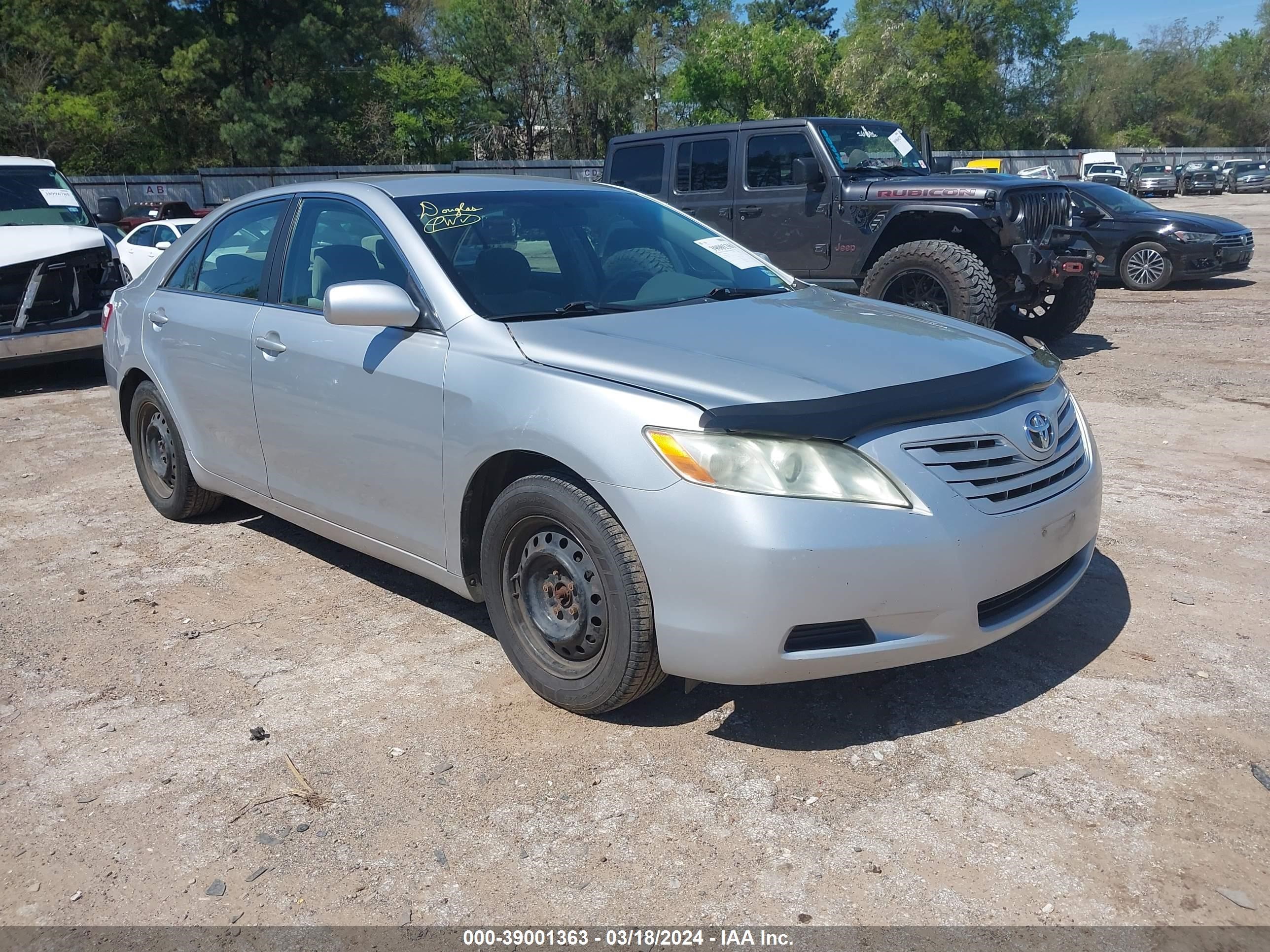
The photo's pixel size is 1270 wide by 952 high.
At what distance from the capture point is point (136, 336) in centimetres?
540

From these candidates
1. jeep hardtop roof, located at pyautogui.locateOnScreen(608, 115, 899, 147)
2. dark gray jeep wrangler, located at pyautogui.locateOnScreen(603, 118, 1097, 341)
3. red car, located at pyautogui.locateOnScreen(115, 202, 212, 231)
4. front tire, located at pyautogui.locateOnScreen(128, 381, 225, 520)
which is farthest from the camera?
red car, located at pyautogui.locateOnScreen(115, 202, 212, 231)

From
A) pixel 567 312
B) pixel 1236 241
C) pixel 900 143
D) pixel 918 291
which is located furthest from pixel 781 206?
pixel 1236 241

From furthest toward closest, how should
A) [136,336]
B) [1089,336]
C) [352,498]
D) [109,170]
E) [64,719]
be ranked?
1. [109,170]
2. [1089,336]
3. [136,336]
4. [352,498]
5. [64,719]

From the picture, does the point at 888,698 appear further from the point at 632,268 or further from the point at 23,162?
the point at 23,162

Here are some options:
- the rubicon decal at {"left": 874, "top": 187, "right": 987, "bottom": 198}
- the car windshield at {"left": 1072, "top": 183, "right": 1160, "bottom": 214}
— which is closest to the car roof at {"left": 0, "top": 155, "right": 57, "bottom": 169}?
the rubicon decal at {"left": 874, "top": 187, "right": 987, "bottom": 198}

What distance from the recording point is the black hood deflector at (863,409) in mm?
2904

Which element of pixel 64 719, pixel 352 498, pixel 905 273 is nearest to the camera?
pixel 64 719

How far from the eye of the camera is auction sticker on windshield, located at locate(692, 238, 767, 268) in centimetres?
455

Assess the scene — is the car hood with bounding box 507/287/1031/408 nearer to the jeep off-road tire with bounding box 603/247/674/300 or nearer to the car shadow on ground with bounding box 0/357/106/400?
the jeep off-road tire with bounding box 603/247/674/300

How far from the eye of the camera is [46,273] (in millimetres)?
9430

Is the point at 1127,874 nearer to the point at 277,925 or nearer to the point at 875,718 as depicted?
the point at 875,718

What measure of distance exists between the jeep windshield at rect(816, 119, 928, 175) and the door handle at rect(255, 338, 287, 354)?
6.66 m

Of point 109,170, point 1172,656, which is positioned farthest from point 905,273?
point 109,170

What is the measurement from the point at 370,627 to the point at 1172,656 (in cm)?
294
